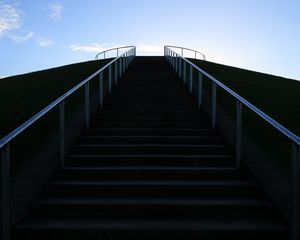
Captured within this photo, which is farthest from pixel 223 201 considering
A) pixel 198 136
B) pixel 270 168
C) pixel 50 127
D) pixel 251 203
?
pixel 50 127

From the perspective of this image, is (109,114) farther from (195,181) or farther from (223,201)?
(223,201)

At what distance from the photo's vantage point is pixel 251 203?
4.02 metres

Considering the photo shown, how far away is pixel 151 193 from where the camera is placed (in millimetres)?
4324

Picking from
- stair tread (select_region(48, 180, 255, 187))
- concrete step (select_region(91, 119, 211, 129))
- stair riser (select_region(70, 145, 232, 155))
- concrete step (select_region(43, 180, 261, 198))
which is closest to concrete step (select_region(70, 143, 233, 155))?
stair riser (select_region(70, 145, 232, 155))

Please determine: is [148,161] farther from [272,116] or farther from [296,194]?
[272,116]

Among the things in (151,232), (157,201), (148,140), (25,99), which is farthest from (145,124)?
(25,99)

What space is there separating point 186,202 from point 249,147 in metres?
1.62

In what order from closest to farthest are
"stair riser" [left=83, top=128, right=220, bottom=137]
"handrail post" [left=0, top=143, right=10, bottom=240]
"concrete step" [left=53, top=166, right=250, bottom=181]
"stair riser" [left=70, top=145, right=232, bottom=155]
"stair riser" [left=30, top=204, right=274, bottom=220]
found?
"handrail post" [left=0, top=143, right=10, bottom=240] → "stair riser" [left=30, top=204, right=274, bottom=220] → "concrete step" [left=53, top=166, right=250, bottom=181] → "stair riser" [left=70, top=145, right=232, bottom=155] → "stair riser" [left=83, top=128, right=220, bottom=137]

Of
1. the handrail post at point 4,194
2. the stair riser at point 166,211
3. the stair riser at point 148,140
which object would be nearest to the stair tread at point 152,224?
the stair riser at point 166,211

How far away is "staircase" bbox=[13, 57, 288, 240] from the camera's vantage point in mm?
3572

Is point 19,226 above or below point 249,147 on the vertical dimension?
below

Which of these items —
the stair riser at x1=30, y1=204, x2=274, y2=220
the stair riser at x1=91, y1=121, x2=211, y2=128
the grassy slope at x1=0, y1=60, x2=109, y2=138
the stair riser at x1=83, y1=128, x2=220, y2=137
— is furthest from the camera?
the grassy slope at x1=0, y1=60, x2=109, y2=138

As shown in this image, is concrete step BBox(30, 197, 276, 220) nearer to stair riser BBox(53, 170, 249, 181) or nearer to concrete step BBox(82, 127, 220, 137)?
stair riser BBox(53, 170, 249, 181)

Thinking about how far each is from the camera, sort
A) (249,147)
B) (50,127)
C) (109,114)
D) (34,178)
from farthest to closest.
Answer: (109,114) < (50,127) < (249,147) < (34,178)
